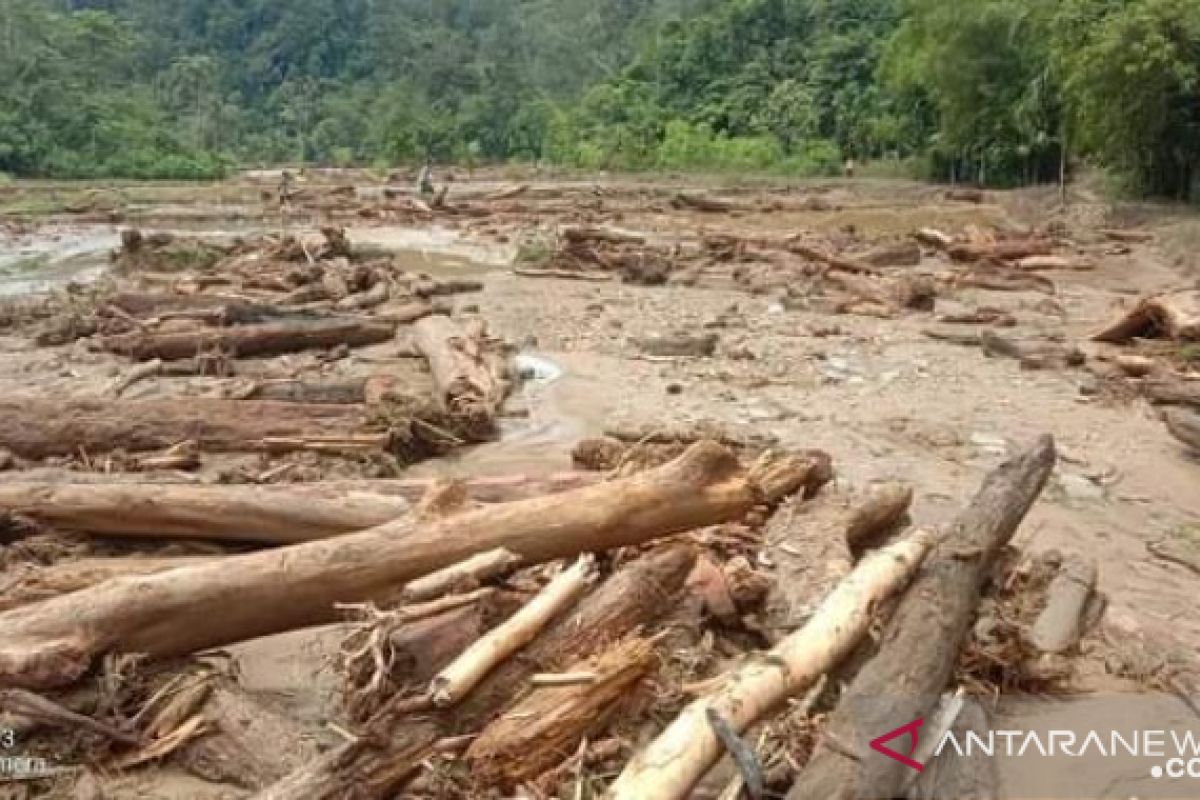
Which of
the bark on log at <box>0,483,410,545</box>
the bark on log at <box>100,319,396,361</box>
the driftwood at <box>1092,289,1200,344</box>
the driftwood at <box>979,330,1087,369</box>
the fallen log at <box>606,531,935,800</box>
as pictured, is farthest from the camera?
the driftwood at <box>1092,289,1200,344</box>

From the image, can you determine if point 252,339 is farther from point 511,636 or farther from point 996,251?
point 996,251

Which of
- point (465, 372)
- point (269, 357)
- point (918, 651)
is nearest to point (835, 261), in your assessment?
point (465, 372)

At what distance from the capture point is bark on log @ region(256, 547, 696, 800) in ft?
10.0

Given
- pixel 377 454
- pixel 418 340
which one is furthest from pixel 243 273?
pixel 377 454

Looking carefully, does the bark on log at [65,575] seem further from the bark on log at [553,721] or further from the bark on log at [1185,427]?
the bark on log at [1185,427]

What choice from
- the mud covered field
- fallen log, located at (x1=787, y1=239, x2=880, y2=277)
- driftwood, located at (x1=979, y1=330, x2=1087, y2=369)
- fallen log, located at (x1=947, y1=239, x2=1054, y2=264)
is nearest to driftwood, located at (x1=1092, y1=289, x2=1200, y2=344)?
the mud covered field

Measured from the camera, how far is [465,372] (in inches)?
349

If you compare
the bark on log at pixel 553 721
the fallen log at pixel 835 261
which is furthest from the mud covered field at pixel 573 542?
the fallen log at pixel 835 261

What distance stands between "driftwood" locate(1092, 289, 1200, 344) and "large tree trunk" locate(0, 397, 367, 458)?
8.23m

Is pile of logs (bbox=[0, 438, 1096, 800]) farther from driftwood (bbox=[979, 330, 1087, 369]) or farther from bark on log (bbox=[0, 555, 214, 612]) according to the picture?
driftwood (bbox=[979, 330, 1087, 369])

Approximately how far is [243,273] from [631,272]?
5823mm

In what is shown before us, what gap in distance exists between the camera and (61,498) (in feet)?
17.1

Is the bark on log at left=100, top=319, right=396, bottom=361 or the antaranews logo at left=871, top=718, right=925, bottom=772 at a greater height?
the bark on log at left=100, top=319, right=396, bottom=361

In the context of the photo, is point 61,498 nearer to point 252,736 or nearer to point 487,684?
point 252,736
